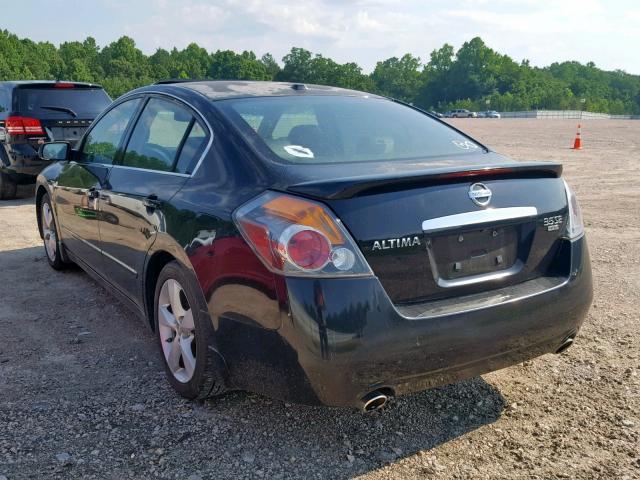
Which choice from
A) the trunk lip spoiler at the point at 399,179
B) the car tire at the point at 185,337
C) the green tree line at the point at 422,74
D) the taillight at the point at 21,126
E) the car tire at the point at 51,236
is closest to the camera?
the trunk lip spoiler at the point at 399,179

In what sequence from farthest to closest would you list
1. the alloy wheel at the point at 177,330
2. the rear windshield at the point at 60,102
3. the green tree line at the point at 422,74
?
the green tree line at the point at 422,74 < the rear windshield at the point at 60,102 < the alloy wheel at the point at 177,330

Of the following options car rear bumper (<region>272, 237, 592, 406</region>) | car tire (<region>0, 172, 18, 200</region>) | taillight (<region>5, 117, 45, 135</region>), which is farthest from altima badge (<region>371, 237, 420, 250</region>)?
car tire (<region>0, 172, 18, 200</region>)

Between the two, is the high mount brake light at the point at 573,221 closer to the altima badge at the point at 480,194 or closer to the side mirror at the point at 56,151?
the altima badge at the point at 480,194

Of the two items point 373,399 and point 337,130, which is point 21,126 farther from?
point 373,399

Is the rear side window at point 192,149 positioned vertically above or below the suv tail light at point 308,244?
above

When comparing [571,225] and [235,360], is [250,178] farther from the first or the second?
[571,225]

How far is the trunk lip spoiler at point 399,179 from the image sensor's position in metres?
2.59

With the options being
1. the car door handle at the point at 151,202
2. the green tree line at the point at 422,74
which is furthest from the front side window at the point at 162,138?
the green tree line at the point at 422,74

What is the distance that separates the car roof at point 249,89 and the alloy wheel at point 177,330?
1.09 m

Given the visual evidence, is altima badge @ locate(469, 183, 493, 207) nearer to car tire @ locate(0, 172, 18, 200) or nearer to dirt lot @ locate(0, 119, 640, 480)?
dirt lot @ locate(0, 119, 640, 480)

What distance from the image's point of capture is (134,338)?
425 cm

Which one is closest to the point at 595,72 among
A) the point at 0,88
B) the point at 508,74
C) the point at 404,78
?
the point at 508,74

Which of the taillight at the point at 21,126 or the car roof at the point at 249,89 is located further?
the taillight at the point at 21,126

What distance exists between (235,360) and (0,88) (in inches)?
349
